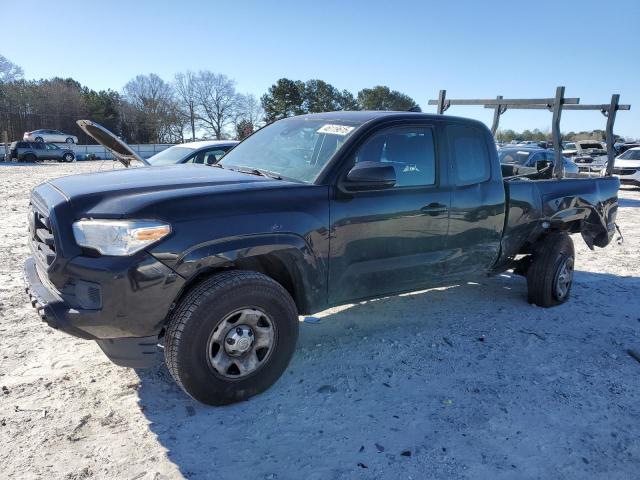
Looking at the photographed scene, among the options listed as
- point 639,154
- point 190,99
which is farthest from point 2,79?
point 639,154

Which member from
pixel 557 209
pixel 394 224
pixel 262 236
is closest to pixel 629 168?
pixel 557 209

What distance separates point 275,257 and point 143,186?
94 centimetres

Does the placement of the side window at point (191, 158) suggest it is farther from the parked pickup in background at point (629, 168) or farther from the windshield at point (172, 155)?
the parked pickup in background at point (629, 168)

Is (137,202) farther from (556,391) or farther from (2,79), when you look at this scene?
(2,79)

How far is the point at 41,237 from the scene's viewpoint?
120 inches

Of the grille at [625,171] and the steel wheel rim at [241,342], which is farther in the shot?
the grille at [625,171]

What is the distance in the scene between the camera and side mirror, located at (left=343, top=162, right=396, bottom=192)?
11.0ft

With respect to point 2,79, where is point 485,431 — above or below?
below

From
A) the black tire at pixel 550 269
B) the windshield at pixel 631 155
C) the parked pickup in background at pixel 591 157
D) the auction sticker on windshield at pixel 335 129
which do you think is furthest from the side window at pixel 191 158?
the windshield at pixel 631 155

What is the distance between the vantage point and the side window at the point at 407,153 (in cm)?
376

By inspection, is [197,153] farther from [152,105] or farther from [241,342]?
[152,105]

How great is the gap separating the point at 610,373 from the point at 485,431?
1.51m

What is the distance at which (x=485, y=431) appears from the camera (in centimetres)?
297

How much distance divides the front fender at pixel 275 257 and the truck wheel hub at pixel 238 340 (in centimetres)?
41
